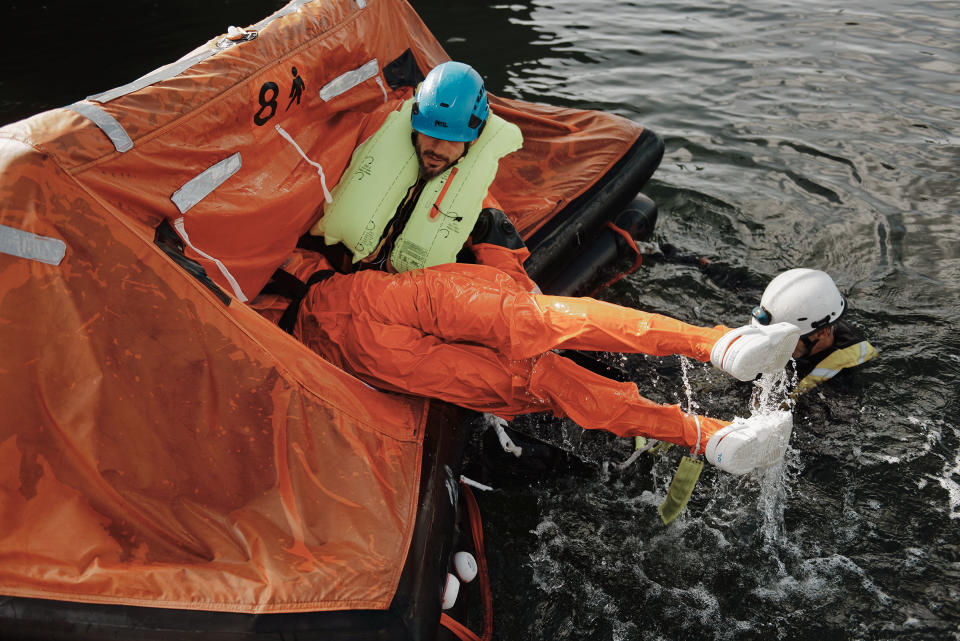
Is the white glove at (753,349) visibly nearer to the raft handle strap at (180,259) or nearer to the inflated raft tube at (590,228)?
the inflated raft tube at (590,228)

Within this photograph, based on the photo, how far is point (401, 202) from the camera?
3717mm

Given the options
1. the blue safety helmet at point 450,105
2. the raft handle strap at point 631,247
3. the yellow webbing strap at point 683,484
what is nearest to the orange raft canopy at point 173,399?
the blue safety helmet at point 450,105

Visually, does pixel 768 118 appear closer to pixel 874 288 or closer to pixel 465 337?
pixel 874 288

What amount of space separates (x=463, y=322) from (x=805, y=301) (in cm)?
172

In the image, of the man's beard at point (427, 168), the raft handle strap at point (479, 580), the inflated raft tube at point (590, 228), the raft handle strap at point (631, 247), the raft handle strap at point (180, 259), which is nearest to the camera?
the raft handle strap at point (180, 259)

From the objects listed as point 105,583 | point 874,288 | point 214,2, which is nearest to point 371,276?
point 105,583

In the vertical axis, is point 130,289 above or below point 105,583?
above

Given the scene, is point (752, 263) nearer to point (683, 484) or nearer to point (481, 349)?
point (683, 484)

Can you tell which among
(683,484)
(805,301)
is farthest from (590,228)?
(683,484)

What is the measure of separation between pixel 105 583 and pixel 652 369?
9.80 ft

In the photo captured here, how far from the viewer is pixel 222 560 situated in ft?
8.11

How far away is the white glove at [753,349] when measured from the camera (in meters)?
2.73

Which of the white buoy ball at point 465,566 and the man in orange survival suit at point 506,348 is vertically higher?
the man in orange survival suit at point 506,348

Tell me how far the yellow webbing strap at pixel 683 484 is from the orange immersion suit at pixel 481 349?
0.08 metres
